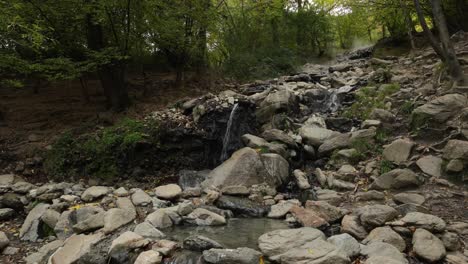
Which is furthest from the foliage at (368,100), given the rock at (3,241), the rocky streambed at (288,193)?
the rock at (3,241)

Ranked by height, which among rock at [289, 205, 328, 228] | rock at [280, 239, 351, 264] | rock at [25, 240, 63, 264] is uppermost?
rock at [280, 239, 351, 264]

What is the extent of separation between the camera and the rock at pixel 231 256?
12.5ft

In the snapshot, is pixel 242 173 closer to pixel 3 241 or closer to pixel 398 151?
pixel 398 151

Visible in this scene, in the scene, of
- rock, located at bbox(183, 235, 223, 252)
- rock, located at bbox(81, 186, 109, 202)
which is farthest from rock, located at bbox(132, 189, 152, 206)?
rock, located at bbox(183, 235, 223, 252)

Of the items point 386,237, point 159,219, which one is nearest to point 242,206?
point 159,219

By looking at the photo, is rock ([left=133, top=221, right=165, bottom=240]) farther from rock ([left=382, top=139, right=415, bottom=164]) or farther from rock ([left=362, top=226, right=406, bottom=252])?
rock ([left=382, top=139, right=415, bottom=164])

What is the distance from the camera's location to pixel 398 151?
6547 mm

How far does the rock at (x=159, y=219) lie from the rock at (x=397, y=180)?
3.65 metres

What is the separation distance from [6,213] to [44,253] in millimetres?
2002

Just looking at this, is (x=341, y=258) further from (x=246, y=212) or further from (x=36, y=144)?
(x=36, y=144)

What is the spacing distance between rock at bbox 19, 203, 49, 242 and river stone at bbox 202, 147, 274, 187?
3.03 m

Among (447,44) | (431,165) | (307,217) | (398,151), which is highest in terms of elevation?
(447,44)

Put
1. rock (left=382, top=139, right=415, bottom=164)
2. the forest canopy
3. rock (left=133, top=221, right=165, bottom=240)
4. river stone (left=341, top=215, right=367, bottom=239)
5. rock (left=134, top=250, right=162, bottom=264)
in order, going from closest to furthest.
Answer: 1. rock (left=134, top=250, right=162, bottom=264)
2. river stone (left=341, top=215, right=367, bottom=239)
3. rock (left=133, top=221, right=165, bottom=240)
4. rock (left=382, top=139, right=415, bottom=164)
5. the forest canopy

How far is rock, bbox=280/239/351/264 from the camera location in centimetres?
364
